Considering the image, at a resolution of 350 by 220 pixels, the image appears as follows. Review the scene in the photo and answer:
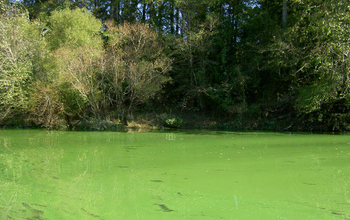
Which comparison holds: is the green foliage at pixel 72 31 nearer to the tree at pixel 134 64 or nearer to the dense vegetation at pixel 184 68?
the dense vegetation at pixel 184 68

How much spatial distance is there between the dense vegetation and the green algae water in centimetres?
661

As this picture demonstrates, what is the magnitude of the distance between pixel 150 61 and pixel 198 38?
9.44ft

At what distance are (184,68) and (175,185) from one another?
13.6 m

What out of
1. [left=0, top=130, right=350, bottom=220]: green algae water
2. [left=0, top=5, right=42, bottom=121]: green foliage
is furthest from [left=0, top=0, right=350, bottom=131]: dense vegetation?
[left=0, top=130, right=350, bottom=220]: green algae water

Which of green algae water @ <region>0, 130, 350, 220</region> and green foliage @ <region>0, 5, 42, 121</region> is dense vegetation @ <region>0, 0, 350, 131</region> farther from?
green algae water @ <region>0, 130, 350, 220</region>

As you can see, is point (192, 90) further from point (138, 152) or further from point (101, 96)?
point (138, 152)

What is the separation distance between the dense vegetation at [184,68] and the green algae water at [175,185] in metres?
6.61

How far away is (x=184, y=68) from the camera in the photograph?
17.4 m

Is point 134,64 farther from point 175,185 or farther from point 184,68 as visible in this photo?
point 175,185

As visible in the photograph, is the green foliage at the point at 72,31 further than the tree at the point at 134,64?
Yes

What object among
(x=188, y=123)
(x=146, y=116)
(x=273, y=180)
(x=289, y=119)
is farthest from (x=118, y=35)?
(x=273, y=180)

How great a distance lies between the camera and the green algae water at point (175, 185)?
129 inches

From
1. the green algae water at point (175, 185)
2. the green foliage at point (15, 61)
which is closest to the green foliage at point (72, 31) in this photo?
the green foliage at point (15, 61)

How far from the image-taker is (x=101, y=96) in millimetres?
15383
